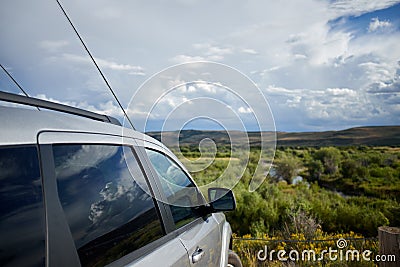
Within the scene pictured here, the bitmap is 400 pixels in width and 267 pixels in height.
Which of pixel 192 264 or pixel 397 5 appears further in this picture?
pixel 397 5

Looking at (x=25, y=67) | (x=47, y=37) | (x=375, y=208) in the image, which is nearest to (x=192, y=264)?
(x=25, y=67)

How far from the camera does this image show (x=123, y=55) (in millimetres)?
5488

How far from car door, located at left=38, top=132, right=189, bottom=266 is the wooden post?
2335mm

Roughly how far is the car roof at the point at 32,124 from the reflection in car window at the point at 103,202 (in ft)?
0.24

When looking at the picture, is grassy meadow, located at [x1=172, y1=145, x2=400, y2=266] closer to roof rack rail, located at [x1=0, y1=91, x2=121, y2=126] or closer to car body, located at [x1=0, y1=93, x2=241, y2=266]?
car body, located at [x1=0, y1=93, x2=241, y2=266]

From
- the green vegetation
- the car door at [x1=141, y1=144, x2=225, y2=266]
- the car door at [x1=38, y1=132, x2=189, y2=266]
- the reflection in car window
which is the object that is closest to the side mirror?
the car door at [x1=141, y1=144, x2=225, y2=266]

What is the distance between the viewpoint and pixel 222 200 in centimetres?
287

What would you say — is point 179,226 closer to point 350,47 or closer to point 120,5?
point 120,5

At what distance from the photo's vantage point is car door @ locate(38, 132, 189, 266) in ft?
4.02

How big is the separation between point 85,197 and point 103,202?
124mm

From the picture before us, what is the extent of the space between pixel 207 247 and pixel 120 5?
364cm

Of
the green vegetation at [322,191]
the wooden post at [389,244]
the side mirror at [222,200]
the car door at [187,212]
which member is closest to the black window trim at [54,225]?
the car door at [187,212]

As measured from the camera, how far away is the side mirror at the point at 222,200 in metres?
2.82

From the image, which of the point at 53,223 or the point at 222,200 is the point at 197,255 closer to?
the point at 222,200
